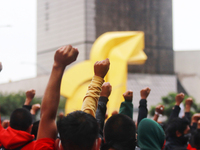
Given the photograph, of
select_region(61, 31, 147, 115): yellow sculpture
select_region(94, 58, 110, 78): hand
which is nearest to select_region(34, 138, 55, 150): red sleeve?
select_region(94, 58, 110, 78): hand

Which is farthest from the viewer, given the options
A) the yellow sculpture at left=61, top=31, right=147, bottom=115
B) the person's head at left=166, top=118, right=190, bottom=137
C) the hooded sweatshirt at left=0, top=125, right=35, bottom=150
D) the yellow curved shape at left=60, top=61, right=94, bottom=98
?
the yellow curved shape at left=60, top=61, right=94, bottom=98

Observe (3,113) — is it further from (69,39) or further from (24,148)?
(24,148)

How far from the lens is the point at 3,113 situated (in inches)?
1155

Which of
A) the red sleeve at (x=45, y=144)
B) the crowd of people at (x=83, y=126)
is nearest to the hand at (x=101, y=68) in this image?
the crowd of people at (x=83, y=126)

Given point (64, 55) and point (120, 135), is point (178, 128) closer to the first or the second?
Result: point (120, 135)

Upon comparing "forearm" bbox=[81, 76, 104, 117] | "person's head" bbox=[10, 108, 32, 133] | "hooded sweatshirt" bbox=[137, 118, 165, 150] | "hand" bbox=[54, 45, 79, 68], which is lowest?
"person's head" bbox=[10, 108, 32, 133]

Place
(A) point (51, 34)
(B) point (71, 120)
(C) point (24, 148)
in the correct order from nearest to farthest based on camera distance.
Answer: (B) point (71, 120)
(C) point (24, 148)
(A) point (51, 34)

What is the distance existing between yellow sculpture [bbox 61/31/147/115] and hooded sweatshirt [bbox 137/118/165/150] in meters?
11.0

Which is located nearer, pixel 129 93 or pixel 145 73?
pixel 129 93

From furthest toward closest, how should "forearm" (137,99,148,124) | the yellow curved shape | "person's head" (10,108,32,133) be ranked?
1. the yellow curved shape
2. "forearm" (137,99,148,124)
3. "person's head" (10,108,32,133)

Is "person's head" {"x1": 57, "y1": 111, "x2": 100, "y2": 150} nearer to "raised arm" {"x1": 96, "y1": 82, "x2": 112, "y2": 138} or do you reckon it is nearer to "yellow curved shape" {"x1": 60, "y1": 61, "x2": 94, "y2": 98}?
"raised arm" {"x1": 96, "y1": 82, "x2": 112, "y2": 138}

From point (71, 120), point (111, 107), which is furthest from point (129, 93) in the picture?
point (111, 107)

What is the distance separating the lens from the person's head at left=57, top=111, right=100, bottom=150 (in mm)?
1571

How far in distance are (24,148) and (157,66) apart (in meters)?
42.0
